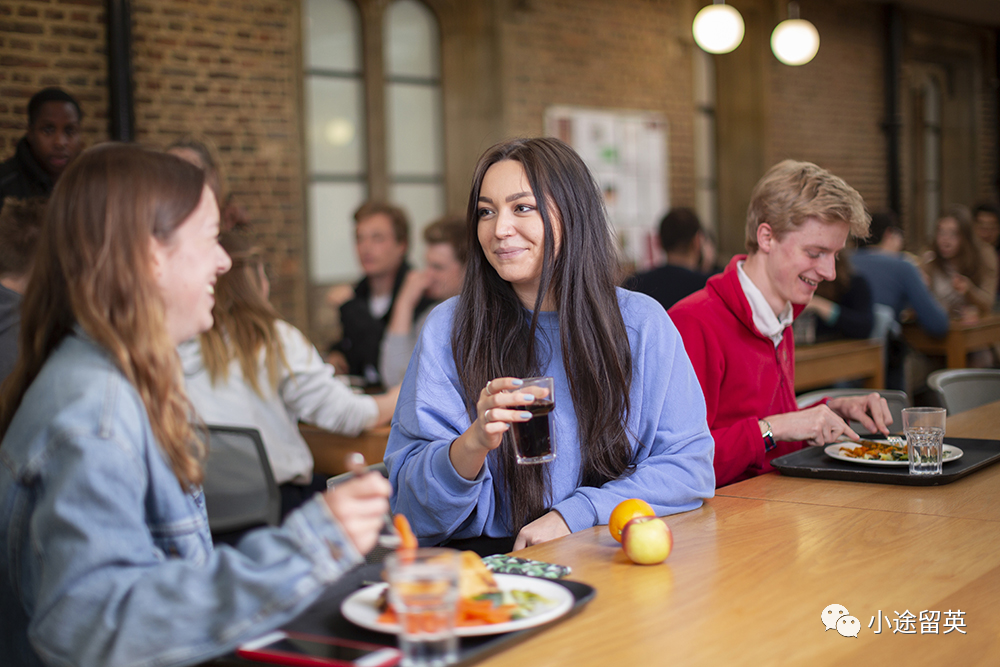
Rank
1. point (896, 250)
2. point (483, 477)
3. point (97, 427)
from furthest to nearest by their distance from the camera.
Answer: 1. point (896, 250)
2. point (483, 477)
3. point (97, 427)

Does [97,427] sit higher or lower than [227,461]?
higher

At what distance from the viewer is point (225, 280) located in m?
3.00

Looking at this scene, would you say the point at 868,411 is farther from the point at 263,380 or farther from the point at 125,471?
the point at 125,471

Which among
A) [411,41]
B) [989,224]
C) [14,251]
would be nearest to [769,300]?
[14,251]

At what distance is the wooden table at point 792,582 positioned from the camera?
1182mm

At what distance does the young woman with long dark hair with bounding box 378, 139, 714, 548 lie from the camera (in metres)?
1.98

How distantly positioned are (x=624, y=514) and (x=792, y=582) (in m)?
0.30

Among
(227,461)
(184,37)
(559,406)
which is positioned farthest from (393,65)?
(559,406)

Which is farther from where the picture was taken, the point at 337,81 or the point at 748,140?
the point at 748,140

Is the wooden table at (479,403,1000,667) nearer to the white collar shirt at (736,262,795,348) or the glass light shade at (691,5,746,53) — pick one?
the white collar shirt at (736,262,795,348)

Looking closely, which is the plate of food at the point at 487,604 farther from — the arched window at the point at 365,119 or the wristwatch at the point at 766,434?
the arched window at the point at 365,119

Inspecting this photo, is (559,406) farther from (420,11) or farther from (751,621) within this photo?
(420,11)

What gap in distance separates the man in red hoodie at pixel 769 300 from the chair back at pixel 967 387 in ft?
3.60

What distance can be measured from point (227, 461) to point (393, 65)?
4.80 m
